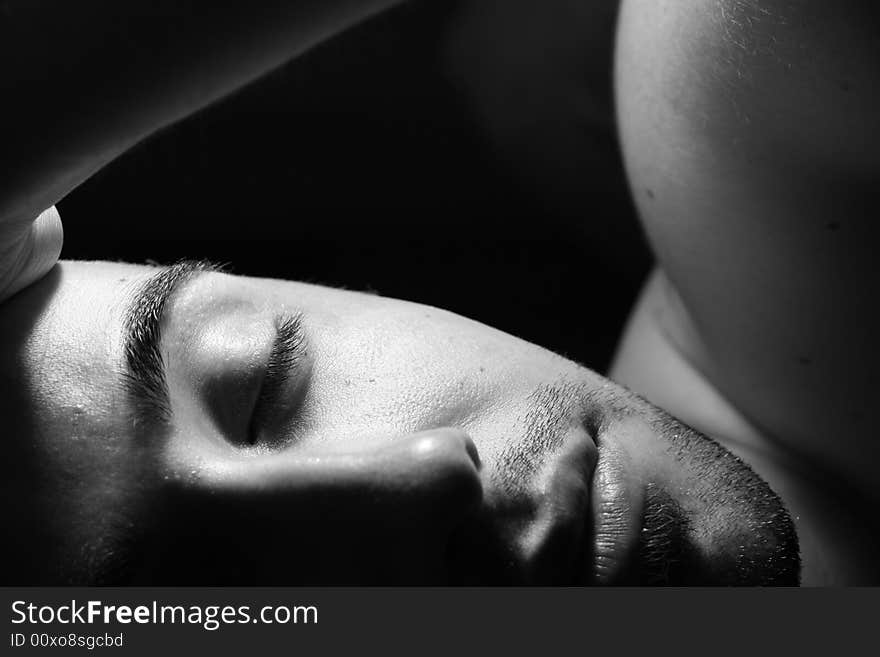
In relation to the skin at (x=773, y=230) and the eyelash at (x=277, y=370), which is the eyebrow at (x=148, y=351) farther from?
the skin at (x=773, y=230)

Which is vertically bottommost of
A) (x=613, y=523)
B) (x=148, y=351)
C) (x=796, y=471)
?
(x=796, y=471)

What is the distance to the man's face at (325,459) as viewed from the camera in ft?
2.00

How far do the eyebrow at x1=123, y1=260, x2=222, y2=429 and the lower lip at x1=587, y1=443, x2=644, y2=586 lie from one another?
34cm

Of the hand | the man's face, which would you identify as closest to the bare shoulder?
the man's face

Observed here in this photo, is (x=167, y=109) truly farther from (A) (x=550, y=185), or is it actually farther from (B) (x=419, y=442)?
(A) (x=550, y=185)

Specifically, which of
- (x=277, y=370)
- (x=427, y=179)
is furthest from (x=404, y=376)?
(x=427, y=179)

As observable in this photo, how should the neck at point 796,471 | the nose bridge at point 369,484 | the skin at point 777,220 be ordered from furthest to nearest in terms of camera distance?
the neck at point 796,471
the skin at point 777,220
the nose bridge at point 369,484

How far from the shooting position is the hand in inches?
26.6

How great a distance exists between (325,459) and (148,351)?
170 mm

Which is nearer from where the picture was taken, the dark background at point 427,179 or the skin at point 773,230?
the skin at point 773,230

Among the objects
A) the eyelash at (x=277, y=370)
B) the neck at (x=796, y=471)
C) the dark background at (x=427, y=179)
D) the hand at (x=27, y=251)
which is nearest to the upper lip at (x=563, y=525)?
the eyelash at (x=277, y=370)

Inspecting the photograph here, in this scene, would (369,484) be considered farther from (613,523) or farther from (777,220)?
(777,220)

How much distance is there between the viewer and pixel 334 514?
0.61 meters
